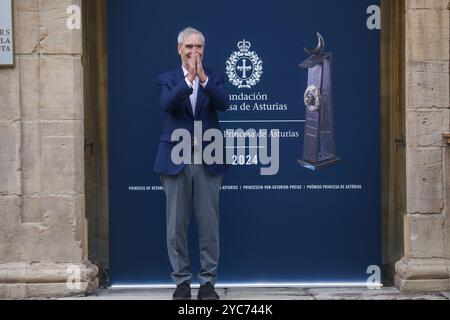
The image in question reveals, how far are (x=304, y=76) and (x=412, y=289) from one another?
212 centimetres

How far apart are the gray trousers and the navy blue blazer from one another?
0.33 ft

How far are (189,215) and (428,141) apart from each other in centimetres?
216

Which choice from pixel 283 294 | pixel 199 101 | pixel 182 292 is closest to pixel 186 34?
pixel 199 101

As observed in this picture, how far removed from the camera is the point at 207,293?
744 centimetres

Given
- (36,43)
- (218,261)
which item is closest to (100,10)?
(36,43)

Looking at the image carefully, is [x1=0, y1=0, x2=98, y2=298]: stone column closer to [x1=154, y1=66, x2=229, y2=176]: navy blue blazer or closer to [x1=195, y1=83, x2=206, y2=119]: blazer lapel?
[x1=154, y1=66, x2=229, y2=176]: navy blue blazer

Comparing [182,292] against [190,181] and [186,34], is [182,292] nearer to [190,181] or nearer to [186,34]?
[190,181]

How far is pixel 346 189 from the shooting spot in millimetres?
8195

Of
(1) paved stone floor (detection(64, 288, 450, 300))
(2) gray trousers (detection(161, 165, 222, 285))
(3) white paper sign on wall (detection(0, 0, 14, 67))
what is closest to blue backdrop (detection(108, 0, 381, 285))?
(1) paved stone floor (detection(64, 288, 450, 300))

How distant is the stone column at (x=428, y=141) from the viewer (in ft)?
25.5

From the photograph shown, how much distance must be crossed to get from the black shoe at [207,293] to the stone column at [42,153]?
3.41 feet

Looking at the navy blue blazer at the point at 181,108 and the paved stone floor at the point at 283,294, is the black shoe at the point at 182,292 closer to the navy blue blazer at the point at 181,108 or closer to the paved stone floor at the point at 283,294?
the paved stone floor at the point at 283,294

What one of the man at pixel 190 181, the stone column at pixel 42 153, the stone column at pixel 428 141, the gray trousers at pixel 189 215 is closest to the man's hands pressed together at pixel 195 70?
the man at pixel 190 181

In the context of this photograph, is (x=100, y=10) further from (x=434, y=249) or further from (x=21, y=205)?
(x=434, y=249)
